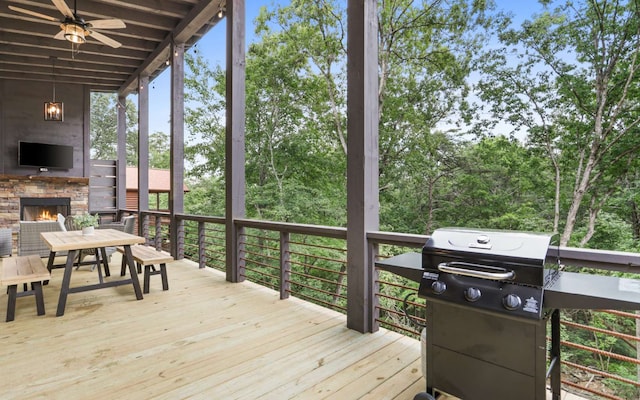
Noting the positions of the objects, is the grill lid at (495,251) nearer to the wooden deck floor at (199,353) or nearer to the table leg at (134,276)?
the wooden deck floor at (199,353)

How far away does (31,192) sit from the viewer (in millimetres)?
7414

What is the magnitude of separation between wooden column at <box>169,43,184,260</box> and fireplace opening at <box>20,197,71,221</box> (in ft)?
13.2

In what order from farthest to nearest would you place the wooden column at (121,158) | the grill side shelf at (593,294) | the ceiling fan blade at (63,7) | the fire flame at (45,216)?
the wooden column at (121,158)
the fire flame at (45,216)
the ceiling fan blade at (63,7)
the grill side shelf at (593,294)

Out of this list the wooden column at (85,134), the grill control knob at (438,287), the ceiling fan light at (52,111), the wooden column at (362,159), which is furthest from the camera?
the wooden column at (85,134)

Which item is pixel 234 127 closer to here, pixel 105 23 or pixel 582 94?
pixel 105 23

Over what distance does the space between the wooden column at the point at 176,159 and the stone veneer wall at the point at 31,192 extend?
3812mm

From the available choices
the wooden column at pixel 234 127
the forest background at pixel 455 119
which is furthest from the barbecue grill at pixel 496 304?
the forest background at pixel 455 119

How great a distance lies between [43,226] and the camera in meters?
4.83

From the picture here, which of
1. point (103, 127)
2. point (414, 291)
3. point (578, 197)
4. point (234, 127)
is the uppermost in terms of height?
point (103, 127)

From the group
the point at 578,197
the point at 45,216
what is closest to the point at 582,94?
the point at 578,197

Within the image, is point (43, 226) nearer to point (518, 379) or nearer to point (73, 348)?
point (73, 348)

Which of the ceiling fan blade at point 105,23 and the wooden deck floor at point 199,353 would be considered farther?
the ceiling fan blade at point 105,23

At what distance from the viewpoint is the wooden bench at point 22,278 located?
2.85m

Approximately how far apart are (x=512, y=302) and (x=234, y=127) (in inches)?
144
